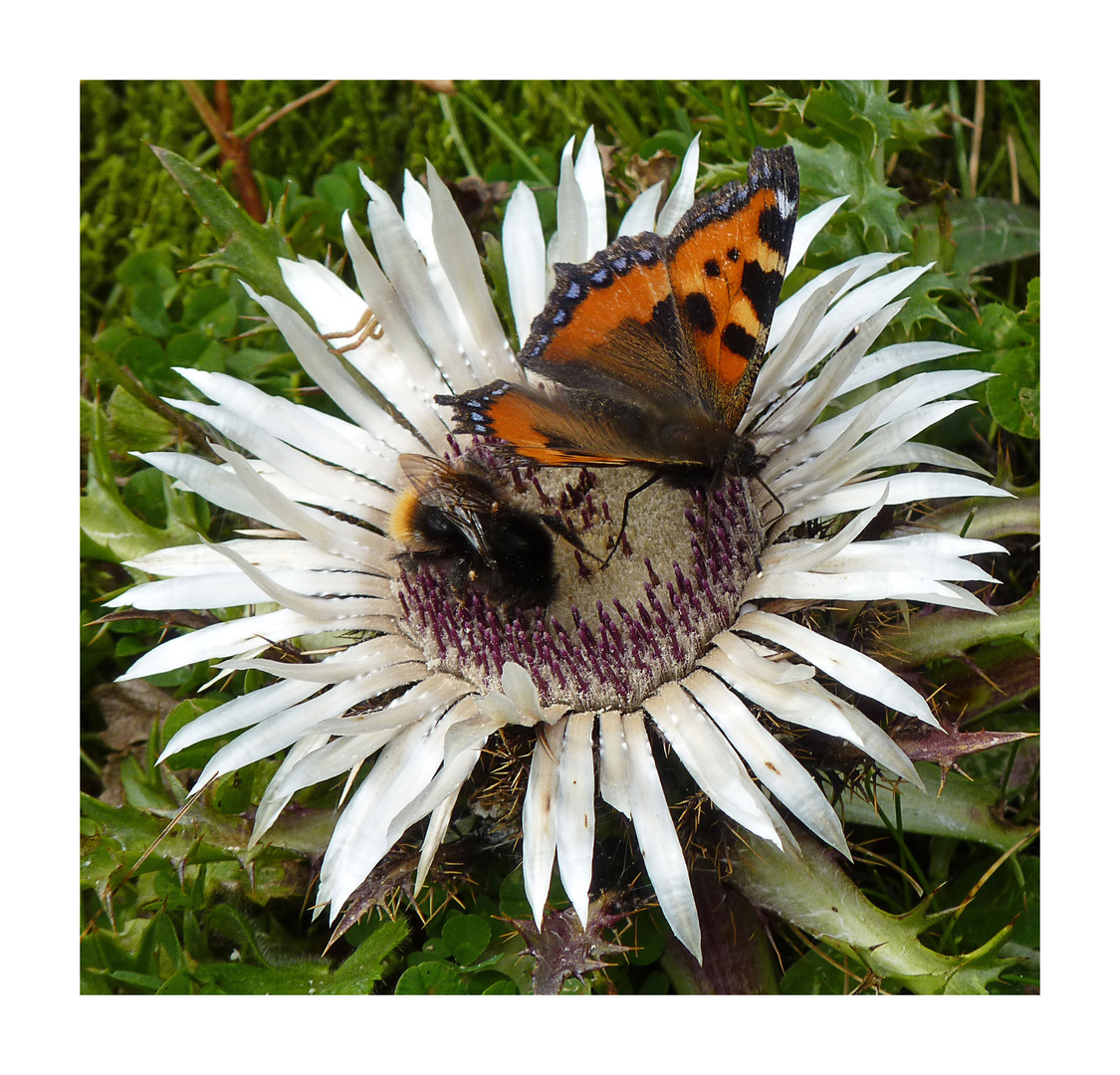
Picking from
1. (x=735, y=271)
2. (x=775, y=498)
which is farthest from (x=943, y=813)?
(x=735, y=271)

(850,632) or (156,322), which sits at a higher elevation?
(156,322)

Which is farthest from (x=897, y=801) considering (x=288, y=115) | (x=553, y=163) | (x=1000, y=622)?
(x=288, y=115)

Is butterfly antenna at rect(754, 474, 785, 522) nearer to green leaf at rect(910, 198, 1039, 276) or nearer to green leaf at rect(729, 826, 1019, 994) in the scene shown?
green leaf at rect(729, 826, 1019, 994)

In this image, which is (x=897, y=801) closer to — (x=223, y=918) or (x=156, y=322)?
(x=223, y=918)

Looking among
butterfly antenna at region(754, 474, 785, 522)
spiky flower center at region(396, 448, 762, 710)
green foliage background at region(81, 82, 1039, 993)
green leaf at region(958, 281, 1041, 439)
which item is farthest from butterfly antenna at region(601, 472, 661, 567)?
green leaf at region(958, 281, 1041, 439)

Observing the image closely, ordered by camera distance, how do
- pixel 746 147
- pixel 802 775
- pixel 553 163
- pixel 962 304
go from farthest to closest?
pixel 553 163 → pixel 746 147 → pixel 962 304 → pixel 802 775

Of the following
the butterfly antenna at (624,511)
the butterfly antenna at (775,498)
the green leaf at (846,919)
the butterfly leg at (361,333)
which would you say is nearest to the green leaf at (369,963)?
the green leaf at (846,919)

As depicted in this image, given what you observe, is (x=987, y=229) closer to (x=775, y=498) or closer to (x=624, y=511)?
(x=775, y=498)
